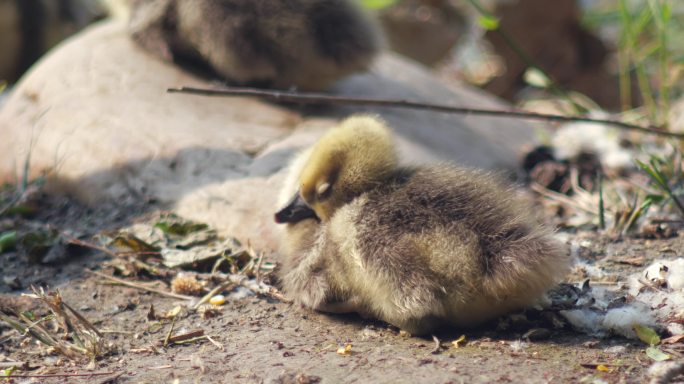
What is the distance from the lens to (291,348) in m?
2.52

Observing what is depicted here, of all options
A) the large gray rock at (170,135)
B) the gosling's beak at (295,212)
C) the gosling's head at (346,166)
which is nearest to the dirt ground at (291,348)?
the gosling's beak at (295,212)

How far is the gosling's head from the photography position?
9.04 feet

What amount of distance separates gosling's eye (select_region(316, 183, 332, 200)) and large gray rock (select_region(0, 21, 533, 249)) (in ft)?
2.09

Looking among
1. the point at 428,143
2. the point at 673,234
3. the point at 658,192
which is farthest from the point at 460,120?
the point at 673,234

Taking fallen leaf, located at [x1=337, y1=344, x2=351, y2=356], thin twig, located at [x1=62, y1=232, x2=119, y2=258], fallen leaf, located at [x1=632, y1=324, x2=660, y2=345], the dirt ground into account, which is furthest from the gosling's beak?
fallen leaf, located at [x1=632, y1=324, x2=660, y2=345]

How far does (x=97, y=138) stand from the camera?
4047mm

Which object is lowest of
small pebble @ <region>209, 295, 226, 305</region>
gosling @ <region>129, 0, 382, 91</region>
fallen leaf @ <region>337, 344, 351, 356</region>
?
small pebble @ <region>209, 295, 226, 305</region>

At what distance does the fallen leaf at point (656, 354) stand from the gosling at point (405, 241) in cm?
35

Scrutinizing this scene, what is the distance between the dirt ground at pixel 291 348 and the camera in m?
2.24

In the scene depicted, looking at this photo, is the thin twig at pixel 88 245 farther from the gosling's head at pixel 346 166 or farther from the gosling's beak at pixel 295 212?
the gosling's head at pixel 346 166

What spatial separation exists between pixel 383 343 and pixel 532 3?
6.56 metres

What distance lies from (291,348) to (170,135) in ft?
6.08

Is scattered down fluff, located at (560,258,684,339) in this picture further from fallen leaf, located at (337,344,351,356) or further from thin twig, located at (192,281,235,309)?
thin twig, located at (192,281,235,309)

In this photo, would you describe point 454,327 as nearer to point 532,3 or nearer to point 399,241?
point 399,241
